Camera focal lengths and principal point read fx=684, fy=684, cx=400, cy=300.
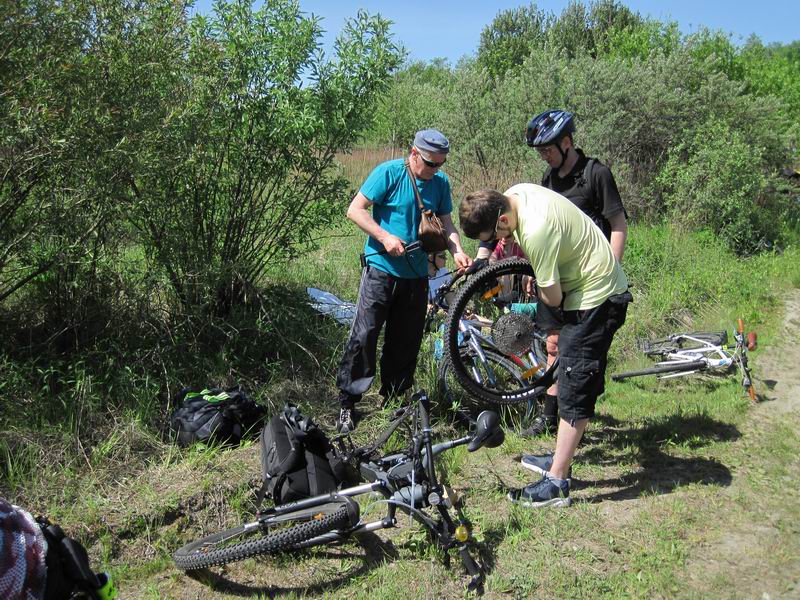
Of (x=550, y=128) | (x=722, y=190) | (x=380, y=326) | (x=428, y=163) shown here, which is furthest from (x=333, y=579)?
(x=722, y=190)

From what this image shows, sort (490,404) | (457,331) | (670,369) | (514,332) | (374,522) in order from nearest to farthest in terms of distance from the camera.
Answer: (374,522)
(457,331)
(514,332)
(490,404)
(670,369)

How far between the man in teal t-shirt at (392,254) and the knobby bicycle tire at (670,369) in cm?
226

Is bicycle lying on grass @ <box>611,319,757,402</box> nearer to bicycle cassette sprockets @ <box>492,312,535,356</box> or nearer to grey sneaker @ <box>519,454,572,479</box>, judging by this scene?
bicycle cassette sprockets @ <box>492,312,535,356</box>

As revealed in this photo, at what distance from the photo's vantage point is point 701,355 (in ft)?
20.4

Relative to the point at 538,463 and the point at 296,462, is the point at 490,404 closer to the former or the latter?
the point at 538,463

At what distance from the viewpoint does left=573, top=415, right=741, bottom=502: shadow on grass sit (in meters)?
4.45

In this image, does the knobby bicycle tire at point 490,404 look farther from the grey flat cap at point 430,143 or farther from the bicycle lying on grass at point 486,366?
the grey flat cap at point 430,143

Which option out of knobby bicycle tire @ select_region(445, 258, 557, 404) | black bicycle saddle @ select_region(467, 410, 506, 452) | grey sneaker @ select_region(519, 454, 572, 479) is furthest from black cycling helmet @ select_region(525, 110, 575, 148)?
grey sneaker @ select_region(519, 454, 572, 479)

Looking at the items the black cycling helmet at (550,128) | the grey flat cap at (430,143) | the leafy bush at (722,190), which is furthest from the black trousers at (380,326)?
the leafy bush at (722,190)

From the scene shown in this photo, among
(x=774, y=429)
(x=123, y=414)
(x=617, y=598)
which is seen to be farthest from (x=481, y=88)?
(x=617, y=598)

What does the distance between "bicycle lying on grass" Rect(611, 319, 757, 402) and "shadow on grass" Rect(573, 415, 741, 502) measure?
0.73 meters

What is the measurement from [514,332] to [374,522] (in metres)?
1.89

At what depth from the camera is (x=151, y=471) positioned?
4.23 meters

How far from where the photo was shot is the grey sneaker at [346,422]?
15.8 feet
